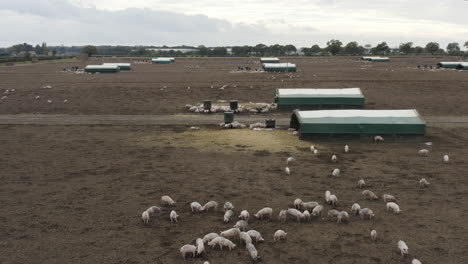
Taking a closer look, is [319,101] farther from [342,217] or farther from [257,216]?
[257,216]

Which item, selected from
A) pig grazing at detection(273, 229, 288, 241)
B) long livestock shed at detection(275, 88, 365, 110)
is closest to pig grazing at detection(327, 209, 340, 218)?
pig grazing at detection(273, 229, 288, 241)

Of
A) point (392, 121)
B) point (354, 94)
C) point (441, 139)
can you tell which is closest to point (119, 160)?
point (392, 121)

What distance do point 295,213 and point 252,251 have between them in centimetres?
445

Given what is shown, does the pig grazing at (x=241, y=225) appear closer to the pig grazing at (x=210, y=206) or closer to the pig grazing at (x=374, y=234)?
the pig grazing at (x=210, y=206)

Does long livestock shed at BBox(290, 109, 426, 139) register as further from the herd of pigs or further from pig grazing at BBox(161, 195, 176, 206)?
pig grazing at BBox(161, 195, 176, 206)

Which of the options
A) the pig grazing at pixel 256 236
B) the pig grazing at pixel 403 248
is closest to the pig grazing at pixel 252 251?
the pig grazing at pixel 256 236

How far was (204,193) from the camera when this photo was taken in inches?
968

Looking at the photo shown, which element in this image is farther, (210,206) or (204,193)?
(204,193)

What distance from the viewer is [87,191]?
988 inches

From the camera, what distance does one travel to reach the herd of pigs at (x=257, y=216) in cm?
1740

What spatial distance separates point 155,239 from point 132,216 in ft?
10.1

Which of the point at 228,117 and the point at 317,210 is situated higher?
the point at 228,117

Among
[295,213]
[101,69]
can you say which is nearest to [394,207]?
[295,213]

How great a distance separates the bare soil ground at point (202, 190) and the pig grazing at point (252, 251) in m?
0.33
